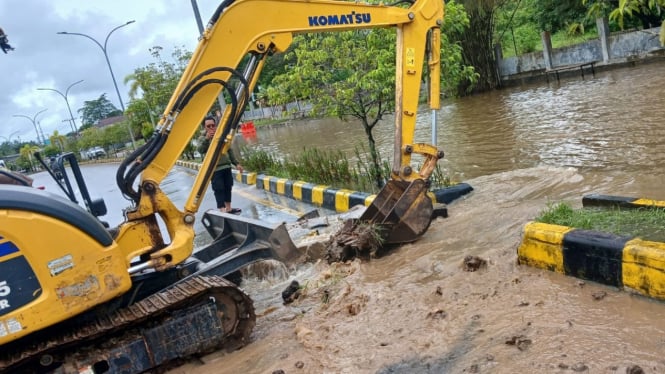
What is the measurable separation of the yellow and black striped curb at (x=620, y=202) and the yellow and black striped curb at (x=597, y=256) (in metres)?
1.13

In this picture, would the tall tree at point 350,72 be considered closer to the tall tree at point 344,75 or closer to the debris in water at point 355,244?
the tall tree at point 344,75

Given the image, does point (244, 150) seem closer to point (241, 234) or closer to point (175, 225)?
point (241, 234)

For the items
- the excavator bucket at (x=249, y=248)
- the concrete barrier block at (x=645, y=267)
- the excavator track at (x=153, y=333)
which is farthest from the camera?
the excavator bucket at (x=249, y=248)

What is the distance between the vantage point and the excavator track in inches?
143

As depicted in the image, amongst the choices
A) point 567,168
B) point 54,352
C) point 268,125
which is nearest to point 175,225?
point 54,352

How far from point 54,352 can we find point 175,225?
1234mm

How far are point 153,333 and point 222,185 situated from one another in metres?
5.32

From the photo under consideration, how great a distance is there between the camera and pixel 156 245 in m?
4.22

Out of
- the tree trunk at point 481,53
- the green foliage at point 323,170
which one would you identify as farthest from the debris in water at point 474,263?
the tree trunk at point 481,53

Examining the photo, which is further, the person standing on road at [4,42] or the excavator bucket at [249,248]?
the excavator bucket at [249,248]

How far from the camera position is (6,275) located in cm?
340

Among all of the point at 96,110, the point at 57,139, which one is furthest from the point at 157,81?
the point at 96,110

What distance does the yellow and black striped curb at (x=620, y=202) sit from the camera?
4.69m

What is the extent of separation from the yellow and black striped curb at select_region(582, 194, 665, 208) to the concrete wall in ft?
53.1
